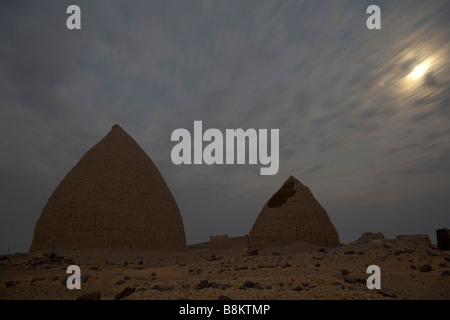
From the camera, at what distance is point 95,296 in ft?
13.7

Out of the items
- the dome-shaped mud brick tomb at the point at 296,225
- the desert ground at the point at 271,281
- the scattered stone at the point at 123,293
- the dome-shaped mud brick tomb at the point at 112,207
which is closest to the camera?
the desert ground at the point at 271,281

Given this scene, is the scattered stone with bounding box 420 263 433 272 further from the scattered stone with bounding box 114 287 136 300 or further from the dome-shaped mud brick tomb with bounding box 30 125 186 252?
the dome-shaped mud brick tomb with bounding box 30 125 186 252

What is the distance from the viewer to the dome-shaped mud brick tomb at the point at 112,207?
14.2 m

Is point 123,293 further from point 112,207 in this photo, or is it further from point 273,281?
point 112,207

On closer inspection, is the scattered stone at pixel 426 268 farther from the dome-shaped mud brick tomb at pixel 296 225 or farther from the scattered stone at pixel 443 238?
the dome-shaped mud brick tomb at pixel 296 225

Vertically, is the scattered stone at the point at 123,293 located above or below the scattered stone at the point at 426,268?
above

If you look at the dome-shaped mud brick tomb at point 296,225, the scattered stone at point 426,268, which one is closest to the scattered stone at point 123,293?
the scattered stone at point 426,268

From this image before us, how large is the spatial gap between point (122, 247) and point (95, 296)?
417 inches

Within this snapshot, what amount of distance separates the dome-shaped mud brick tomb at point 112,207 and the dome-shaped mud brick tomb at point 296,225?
529 cm

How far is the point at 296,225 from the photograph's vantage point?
535 inches

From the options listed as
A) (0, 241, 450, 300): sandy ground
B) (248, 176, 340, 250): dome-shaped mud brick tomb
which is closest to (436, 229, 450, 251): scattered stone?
(0, 241, 450, 300): sandy ground
